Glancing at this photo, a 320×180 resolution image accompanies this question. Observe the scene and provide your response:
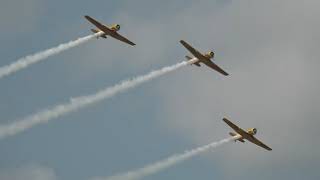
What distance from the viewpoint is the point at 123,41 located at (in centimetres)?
19650

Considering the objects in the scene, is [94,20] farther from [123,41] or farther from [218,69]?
[218,69]

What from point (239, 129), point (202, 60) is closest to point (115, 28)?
point (202, 60)

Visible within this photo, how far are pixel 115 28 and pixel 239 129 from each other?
3217 centimetres

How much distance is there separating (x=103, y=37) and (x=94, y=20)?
12.3ft

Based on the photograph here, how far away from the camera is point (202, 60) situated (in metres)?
194

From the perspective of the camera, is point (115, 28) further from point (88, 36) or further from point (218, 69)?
point (218, 69)

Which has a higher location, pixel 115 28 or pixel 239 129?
pixel 115 28

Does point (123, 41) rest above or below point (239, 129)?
above

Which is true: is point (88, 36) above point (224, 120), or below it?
above

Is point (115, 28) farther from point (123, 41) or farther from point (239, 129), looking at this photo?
point (239, 129)

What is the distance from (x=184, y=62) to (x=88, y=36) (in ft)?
64.0

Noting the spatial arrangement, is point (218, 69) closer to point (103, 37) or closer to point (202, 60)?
point (202, 60)

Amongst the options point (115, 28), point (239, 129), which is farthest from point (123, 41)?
point (239, 129)

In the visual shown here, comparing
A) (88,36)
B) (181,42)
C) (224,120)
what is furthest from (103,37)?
(224,120)
